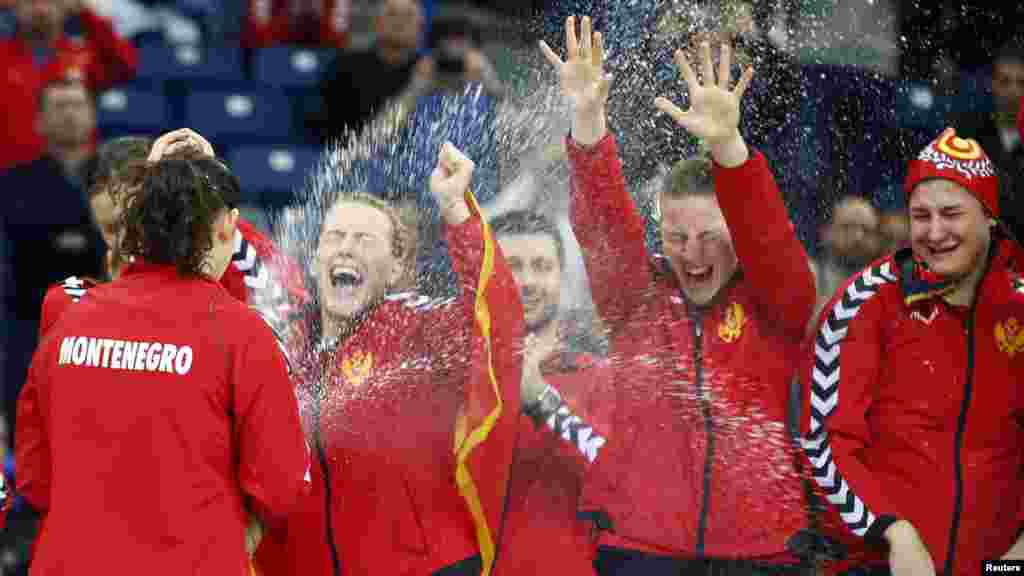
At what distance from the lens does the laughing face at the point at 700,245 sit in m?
3.88

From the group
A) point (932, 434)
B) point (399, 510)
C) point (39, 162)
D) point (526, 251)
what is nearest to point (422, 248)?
point (526, 251)

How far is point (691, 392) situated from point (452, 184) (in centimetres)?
80

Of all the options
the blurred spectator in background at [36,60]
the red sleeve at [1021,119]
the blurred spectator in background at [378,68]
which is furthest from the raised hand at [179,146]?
the blurred spectator in background at [36,60]

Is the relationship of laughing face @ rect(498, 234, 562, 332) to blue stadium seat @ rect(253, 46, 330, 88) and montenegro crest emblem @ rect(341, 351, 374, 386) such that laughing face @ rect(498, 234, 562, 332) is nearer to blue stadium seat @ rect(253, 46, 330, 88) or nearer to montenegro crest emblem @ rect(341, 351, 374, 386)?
montenegro crest emblem @ rect(341, 351, 374, 386)

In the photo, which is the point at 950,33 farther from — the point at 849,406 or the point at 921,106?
the point at 849,406

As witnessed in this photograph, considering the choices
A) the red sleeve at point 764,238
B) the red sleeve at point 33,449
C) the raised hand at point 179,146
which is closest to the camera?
the red sleeve at point 33,449

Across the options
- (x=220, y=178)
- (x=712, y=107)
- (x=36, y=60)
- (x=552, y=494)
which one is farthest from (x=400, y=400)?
(x=36, y=60)

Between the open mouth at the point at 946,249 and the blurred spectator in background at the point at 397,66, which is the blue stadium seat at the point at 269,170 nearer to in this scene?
the blurred spectator in background at the point at 397,66

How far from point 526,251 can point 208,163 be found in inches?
38.5

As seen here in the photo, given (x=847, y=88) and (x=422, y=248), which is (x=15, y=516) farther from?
(x=847, y=88)

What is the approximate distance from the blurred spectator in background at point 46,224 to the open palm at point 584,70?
327 cm

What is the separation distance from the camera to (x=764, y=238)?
3637 mm

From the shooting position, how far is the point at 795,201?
418 cm

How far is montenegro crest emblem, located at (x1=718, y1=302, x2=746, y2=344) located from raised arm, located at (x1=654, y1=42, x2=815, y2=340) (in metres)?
0.17
